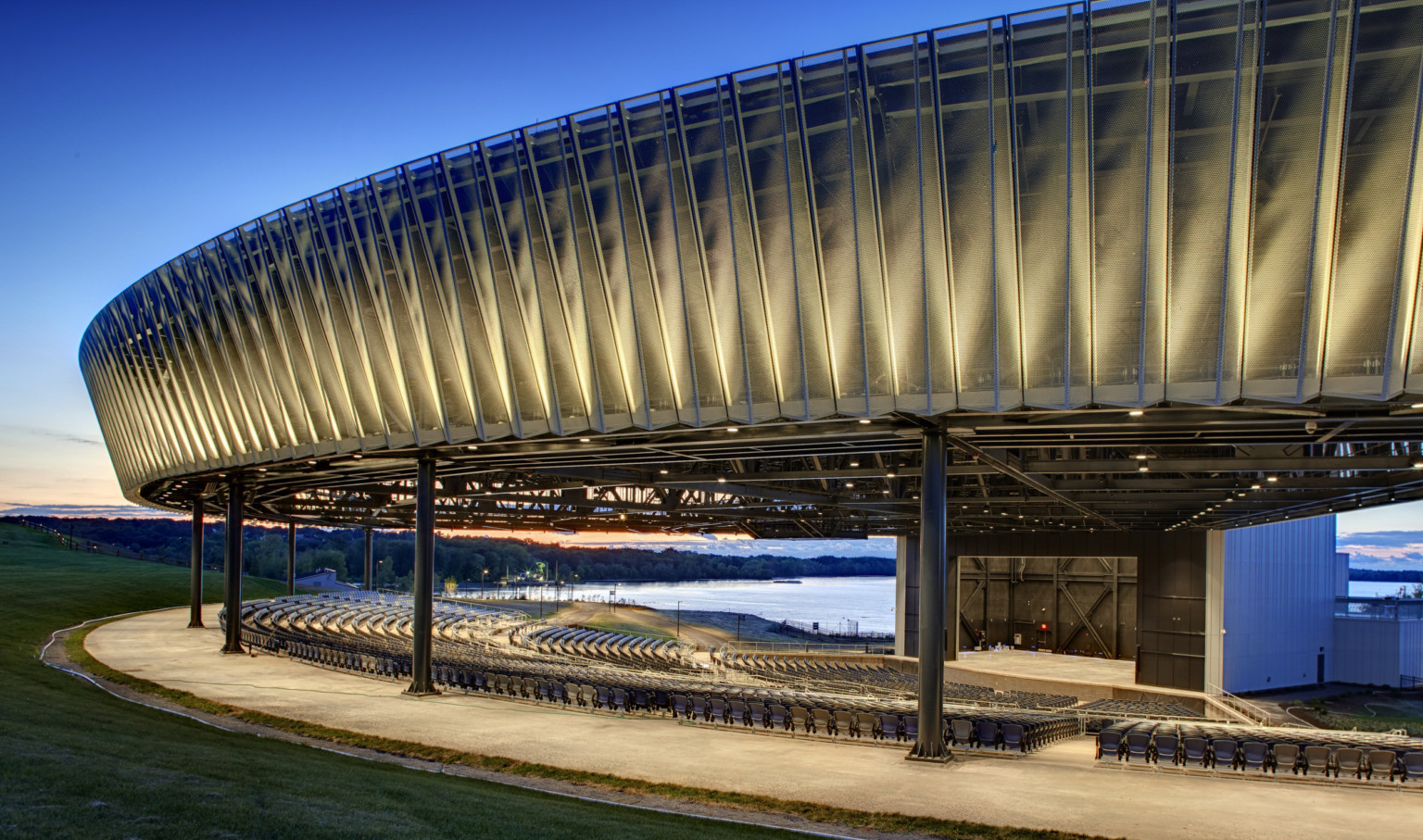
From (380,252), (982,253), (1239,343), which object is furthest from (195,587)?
(1239,343)

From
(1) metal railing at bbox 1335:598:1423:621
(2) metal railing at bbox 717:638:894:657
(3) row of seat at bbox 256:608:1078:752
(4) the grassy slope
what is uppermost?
(4) the grassy slope

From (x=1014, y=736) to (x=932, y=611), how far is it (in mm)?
3672

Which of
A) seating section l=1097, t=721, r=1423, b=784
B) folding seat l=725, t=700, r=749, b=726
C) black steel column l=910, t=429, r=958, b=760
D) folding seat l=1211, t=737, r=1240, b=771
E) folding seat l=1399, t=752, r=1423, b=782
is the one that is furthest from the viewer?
folding seat l=725, t=700, r=749, b=726

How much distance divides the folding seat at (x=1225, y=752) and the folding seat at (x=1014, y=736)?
151 inches

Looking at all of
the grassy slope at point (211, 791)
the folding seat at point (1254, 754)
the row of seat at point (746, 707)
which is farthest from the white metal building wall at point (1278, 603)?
the grassy slope at point (211, 791)

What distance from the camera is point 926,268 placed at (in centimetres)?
2075

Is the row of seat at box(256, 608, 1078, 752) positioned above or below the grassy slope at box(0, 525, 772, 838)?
below

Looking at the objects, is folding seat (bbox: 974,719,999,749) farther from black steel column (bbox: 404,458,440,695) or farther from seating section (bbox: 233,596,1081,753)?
black steel column (bbox: 404,458,440,695)

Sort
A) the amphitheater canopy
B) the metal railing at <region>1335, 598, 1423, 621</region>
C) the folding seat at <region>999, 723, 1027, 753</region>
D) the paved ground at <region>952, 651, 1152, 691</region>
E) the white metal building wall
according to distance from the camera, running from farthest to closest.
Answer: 1. the metal railing at <region>1335, 598, 1423, 621</region>
2. the paved ground at <region>952, 651, 1152, 691</region>
3. the white metal building wall
4. the folding seat at <region>999, 723, 1027, 753</region>
5. the amphitheater canopy

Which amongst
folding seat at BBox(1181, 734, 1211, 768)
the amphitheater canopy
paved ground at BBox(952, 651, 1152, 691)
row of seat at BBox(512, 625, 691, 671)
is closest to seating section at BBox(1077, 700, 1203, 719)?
paved ground at BBox(952, 651, 1152, 691)

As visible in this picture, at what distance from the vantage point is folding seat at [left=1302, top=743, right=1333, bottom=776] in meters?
19.2

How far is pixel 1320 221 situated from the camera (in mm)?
17516

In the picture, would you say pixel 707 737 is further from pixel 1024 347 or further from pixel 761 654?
pixel 761 654

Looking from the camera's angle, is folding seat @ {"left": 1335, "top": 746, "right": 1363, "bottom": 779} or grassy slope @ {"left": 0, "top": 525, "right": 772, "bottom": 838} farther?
folding seat @ {"left": 1335, "top": 746, "right": 1363, "bottom": 779}
